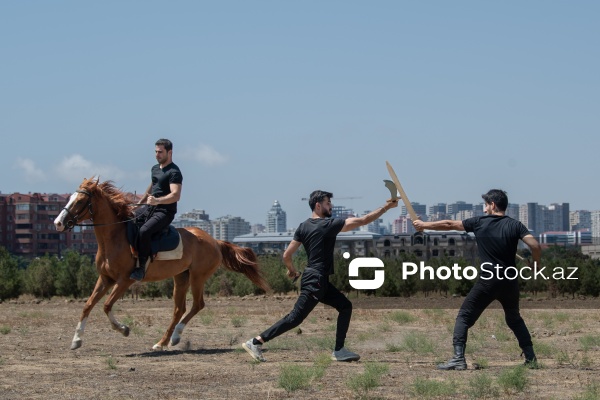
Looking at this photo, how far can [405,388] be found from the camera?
973 cm

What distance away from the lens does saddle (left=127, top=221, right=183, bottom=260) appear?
14.0m

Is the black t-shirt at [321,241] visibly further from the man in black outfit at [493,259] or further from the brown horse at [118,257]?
the brown horse at [118,257]

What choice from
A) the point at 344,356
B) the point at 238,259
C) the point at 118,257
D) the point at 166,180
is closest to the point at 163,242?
the point at 118,257

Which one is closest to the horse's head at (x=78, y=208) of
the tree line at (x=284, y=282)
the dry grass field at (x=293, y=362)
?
the dry grass field at (x=293, y=362)

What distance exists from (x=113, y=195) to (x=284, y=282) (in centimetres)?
2248

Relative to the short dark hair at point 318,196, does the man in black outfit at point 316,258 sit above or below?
below

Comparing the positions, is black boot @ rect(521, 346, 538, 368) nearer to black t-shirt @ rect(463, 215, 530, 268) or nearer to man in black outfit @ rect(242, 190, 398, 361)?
black t-shirt @ rect(463, 215, 530, 268)

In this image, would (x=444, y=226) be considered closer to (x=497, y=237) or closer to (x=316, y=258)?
(x=497, y=237)

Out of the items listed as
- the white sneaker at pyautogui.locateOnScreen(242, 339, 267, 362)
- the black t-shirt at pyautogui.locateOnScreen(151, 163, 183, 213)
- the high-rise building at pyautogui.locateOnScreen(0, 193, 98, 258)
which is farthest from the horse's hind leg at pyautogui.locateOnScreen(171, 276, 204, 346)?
the high-rise building at pyautogui.locateOnScreen(0, 193, 98, 258)

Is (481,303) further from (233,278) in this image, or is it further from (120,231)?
(233,278)

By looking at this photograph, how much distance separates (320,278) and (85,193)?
3.66 m

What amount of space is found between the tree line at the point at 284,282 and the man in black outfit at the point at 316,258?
72.9 ft

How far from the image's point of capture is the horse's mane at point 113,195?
46.4ft

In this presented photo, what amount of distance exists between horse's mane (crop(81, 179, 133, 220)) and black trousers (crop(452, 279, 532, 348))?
4954 mm
